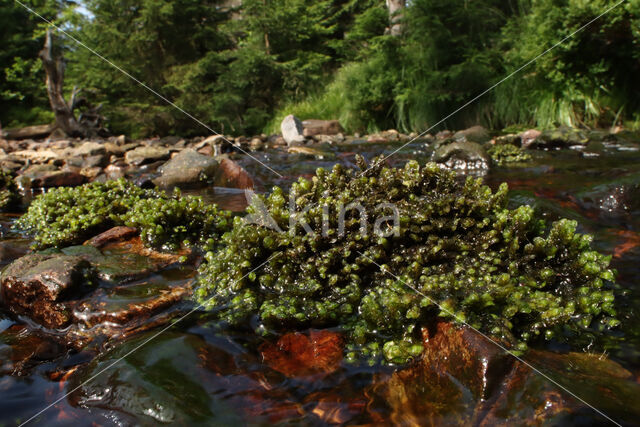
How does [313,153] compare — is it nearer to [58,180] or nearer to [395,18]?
[58,180]

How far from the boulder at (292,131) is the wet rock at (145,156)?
4.55 meters

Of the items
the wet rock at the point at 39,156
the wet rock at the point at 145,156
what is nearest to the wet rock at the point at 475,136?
→ the wet rock at the point at 145,156

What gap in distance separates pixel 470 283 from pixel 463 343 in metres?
0.52

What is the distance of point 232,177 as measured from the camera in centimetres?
765

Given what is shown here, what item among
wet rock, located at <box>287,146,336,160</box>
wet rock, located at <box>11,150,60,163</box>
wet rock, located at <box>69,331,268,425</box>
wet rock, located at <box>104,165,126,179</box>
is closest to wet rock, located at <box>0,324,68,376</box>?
wet rock, located at <box>69,331,268,425</box>

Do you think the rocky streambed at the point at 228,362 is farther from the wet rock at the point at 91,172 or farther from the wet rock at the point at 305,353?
the wet rock at the point at 91,172

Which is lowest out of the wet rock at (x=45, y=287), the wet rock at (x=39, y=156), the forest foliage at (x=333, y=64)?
the wet rock at (x=45, y=287)

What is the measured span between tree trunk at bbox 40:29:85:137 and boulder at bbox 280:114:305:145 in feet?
29.0

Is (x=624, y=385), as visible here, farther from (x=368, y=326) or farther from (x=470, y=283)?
(x=368, y=326)

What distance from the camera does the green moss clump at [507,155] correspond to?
8469mm

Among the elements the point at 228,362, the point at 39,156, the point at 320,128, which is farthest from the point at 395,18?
the point at 228,362

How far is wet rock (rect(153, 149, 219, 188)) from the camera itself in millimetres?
8062

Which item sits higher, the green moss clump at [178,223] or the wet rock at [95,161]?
the wet rock at [95,161]

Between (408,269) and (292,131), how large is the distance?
12.6 meters
